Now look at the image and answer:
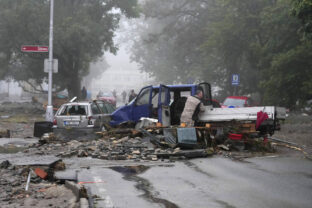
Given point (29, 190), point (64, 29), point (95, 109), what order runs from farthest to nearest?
point (64, 29) < point (95, 109) < point (29, 190)

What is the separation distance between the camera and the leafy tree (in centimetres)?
3214

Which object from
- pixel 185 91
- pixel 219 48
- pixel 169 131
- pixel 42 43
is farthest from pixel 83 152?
pixel 219 48

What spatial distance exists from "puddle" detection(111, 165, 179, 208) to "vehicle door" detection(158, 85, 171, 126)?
438 centimetres

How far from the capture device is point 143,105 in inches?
628

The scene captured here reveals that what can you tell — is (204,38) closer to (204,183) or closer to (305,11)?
(305,11)

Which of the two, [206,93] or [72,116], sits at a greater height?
[206,93]

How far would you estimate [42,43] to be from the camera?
3231 centimetres

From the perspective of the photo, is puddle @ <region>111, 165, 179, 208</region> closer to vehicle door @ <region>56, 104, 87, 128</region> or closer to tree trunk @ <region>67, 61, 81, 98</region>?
vehicle door @ <region>56, 104, 87, 128</region>

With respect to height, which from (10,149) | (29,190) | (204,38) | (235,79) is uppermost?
(204,38)

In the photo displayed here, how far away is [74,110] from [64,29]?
1696cm

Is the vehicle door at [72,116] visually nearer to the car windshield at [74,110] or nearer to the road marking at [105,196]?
the car windshield at [74,110]

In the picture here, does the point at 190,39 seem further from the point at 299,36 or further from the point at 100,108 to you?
the point at 100,108

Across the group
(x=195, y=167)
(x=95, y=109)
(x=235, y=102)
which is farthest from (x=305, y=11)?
(x=235, y=102)

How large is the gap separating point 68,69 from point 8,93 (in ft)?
153
